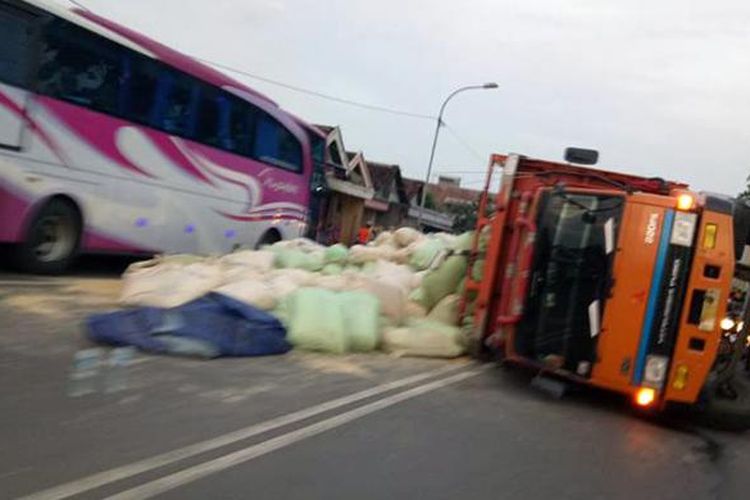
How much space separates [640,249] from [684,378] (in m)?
1.18

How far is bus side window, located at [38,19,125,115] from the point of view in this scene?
10500 millimetres

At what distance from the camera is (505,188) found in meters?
9.19

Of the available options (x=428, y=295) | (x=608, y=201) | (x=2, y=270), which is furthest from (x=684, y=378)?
(x=2, y=270)

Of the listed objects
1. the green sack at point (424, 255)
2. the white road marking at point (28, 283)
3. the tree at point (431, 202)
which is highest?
the tree at point (431, 202)

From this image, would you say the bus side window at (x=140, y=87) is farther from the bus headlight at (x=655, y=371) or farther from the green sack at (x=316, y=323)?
the bus headlight at (x=655, y=371)

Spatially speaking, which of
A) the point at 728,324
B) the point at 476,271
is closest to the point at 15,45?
the point at 476,271

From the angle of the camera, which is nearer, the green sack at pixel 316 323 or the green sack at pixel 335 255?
the green sack at pixel 316 323

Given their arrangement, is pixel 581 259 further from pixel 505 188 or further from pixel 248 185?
pixel 248 185

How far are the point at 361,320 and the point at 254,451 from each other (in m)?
4.00

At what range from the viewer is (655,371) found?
728cm

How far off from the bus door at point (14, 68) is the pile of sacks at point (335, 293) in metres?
2.26

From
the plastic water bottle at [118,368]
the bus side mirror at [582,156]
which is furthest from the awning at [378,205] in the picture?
the plastic water bottle at [118,368]

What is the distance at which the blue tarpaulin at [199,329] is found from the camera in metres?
7.64

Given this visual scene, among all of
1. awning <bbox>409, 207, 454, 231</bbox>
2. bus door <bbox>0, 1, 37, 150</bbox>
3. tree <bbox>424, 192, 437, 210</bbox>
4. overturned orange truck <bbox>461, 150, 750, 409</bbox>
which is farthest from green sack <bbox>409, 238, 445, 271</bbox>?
tree <bbox>424, 192, 437, 210</bbox>
